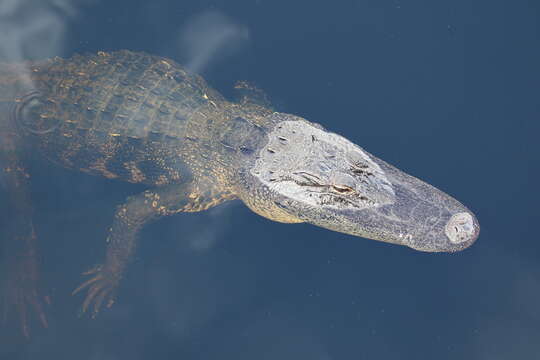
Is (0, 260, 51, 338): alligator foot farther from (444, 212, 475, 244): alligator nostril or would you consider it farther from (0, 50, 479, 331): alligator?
(444, 212, 475, 244): alligator nostril

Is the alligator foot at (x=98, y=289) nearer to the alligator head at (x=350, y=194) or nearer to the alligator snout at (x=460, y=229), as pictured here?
the alligator head at (x=350, y=194)

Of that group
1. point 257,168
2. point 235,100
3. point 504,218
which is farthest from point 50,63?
point 504,218

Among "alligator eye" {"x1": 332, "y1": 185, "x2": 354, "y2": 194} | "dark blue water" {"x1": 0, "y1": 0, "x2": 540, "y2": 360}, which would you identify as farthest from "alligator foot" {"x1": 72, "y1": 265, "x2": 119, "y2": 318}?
"alligator eye" {"x1": 332, "y1": 185, "x2": 354, "y2": 194}

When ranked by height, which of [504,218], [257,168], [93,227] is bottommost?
[93,227]

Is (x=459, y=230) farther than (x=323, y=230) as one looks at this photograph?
No

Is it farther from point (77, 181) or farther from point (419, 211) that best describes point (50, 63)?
point (419, 211)

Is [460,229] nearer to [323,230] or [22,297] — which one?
[323,230]

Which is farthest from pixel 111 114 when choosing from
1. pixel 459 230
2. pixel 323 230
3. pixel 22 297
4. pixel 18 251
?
pixel 459 230
